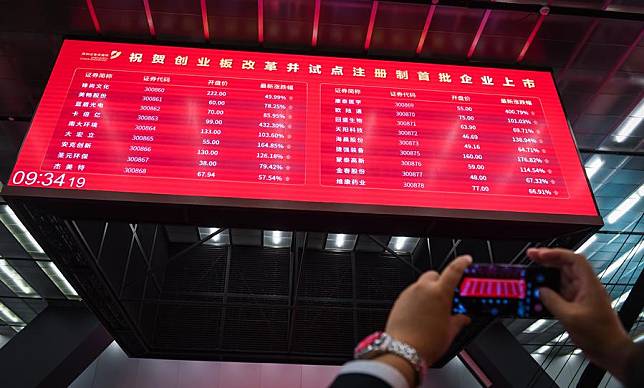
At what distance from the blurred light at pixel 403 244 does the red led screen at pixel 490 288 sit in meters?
10.6

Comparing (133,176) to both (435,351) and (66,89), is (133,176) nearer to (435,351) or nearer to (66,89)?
(66,89)

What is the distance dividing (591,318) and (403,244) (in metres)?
11.5

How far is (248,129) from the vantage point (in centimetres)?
447

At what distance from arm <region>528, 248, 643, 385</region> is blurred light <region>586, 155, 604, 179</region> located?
8066 mm

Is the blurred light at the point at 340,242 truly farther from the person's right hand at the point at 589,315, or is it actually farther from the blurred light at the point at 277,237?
the person's right hand at the point at 589,315

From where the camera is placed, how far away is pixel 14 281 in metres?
13.1

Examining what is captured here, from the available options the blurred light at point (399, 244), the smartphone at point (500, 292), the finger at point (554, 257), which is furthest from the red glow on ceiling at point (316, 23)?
the blurred light at point (399, 244)

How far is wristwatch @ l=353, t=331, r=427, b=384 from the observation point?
121 cm

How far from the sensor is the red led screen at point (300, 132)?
4.14m

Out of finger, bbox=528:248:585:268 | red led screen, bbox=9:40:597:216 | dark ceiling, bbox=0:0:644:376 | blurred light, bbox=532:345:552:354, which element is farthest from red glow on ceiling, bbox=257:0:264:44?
blurred light, bbox=532:345:552:354

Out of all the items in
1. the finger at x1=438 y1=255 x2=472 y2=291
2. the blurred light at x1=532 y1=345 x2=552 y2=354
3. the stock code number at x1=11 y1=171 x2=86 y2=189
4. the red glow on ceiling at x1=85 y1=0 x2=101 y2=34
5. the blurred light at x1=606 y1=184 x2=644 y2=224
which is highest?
the blurred light at x1=606 y1=184 x2=644 y2=224

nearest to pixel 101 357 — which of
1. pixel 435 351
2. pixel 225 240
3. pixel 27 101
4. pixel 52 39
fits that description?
pixel 225 240

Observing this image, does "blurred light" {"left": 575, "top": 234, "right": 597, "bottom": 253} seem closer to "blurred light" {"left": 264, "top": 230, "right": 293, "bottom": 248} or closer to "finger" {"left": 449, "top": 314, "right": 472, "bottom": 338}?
"blurred light" {"left": 264, "top": 230, "right": 293, "bottom": 248}

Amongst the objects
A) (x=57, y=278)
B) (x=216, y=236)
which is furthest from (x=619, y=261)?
(x=57, y=278)
